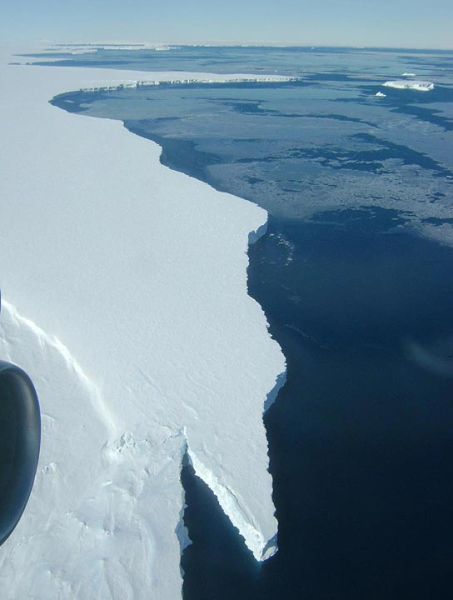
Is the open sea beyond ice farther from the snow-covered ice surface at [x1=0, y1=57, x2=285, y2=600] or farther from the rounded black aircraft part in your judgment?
the rounded black aircraft part

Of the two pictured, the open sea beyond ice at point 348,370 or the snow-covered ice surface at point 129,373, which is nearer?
the snow-covered ice surface at point 129,373

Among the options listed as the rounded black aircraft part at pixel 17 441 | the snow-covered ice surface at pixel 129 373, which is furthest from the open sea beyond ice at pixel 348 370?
the rounded black aircraft part at pixel 17 441

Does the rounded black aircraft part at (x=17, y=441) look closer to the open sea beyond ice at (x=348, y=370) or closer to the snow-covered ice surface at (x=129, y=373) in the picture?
the snow-covered ice surface at (x=129, y=373)

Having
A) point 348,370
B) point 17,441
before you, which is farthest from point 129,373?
point 17,441

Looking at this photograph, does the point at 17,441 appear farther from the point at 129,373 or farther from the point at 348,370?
the point at 348,370

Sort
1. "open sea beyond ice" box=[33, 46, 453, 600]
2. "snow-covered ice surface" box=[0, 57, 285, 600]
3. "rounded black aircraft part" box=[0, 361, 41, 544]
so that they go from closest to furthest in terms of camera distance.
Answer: "rounded black aircraft part" box=[0, 361, 41, 544], "snow-covered ice surface" box=[0, 57, 285, 600], "open sea beyond ice" box=[33, 46, 453, 600]

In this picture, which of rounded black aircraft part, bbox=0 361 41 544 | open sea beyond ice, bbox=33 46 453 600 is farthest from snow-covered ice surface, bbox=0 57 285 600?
rounded black aircraft part, bbox=0 361 41 544
